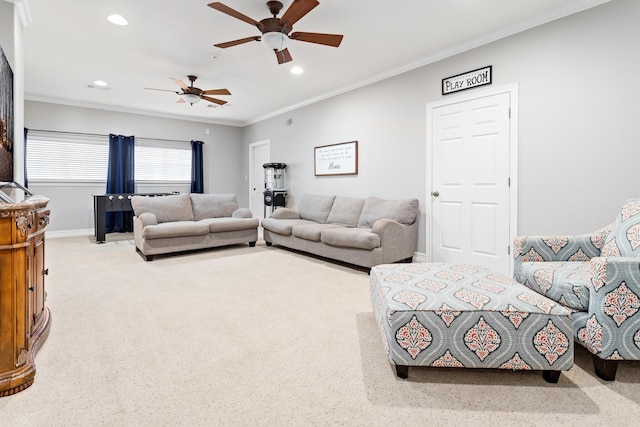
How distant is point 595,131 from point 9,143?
4.93 meters

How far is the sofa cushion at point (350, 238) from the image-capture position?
3799 mm

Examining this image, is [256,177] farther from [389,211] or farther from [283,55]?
[283,55]

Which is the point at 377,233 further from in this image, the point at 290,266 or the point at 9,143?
the point at 9,143

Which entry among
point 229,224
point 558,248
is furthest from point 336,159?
point 558,248

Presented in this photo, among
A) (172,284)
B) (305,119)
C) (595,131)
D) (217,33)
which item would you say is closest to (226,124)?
(305,119)

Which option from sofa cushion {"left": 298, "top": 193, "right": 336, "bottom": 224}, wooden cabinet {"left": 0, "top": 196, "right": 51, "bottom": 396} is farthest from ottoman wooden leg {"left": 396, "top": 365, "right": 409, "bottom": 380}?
sofa cushion {"left": 298, "top": 193, "right": 336, "bottom": 224}

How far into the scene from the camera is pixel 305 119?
6340 millimetres

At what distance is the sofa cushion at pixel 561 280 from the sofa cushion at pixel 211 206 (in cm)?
452

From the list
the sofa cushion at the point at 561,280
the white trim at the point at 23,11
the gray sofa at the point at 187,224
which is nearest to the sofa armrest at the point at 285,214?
the gray sofa at the point at 187,224

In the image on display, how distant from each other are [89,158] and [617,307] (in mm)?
7881

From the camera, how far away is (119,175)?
6758mm

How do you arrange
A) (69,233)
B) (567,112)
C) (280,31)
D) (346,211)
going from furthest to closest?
1. (69,233)
2. (346,211)
3. (567,112)
4. (280,31)

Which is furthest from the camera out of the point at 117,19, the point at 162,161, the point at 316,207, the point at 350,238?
the point at 162,161

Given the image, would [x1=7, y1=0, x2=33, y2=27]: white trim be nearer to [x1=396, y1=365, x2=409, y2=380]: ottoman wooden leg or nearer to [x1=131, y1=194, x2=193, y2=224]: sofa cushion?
[x1=131, y1=194, x2=193, y2=224]: sofa cushion
